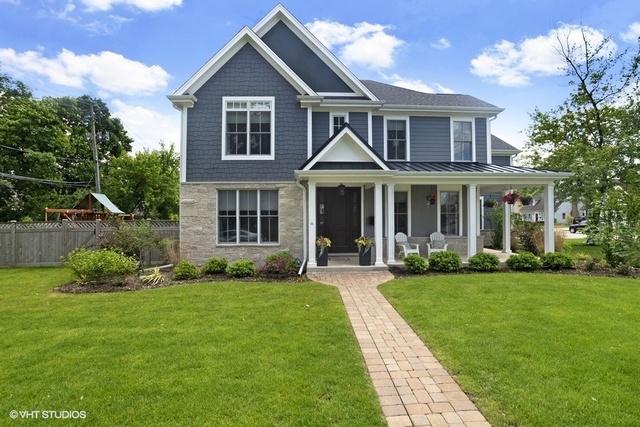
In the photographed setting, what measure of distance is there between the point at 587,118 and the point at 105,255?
86.4 feet

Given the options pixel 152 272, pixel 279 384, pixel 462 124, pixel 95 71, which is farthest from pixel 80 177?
pixel 279 384

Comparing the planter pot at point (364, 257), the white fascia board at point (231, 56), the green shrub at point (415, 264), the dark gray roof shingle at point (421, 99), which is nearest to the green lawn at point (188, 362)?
the planter pot at point (364, 257)

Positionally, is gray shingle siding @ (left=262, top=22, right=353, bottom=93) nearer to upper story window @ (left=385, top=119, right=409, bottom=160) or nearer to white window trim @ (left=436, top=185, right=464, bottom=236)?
upper story window @ (left=385, top=119, right=409, bottom=160)

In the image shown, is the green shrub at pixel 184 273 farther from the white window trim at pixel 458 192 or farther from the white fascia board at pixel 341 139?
the white window trim at pixel 458 192

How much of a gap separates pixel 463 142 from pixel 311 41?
7.26 meters

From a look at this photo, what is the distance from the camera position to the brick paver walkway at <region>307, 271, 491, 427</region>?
123 inches

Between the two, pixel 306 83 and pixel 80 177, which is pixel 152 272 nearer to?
pixel 306 83

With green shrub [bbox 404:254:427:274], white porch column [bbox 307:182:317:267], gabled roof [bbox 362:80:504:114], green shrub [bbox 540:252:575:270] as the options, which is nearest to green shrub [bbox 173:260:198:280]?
white porch column [bbox 307:182:317:267]

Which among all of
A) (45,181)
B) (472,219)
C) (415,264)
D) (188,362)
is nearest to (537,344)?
(188,362)

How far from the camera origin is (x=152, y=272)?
32.7 ft

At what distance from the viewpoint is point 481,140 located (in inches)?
540

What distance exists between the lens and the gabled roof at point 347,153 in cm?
1067

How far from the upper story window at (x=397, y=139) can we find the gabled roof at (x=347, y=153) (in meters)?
2.78

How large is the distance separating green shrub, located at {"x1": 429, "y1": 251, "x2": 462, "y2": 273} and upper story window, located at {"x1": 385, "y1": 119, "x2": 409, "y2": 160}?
184 inches
